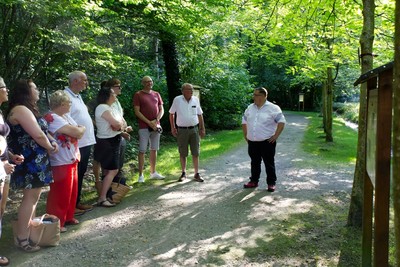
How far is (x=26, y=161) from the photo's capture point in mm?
4066

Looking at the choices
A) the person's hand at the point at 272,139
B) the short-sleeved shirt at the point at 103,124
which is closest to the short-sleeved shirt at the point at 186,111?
the person's hand at the point at 272,139

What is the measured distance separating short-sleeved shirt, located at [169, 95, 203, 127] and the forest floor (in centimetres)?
113

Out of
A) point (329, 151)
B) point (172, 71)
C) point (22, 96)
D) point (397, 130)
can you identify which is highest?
point (172, 71)

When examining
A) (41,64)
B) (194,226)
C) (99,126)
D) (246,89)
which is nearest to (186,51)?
(246,89)

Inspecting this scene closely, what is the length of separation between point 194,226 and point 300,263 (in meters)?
1.53

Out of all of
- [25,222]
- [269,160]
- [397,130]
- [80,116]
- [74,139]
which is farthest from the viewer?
[269,160]

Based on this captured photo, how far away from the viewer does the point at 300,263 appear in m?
3.74

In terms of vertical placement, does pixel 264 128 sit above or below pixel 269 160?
above

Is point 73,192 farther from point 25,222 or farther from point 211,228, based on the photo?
point 211,228

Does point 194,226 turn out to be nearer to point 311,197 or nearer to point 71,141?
point 71,141

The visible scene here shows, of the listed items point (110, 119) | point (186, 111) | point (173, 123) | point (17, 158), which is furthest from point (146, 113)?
point (17, 158)

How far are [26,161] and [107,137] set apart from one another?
1519mm

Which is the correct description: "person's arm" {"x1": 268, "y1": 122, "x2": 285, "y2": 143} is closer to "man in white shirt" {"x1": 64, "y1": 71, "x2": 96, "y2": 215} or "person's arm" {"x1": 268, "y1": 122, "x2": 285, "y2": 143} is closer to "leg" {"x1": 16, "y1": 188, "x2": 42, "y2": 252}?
"man in white shirt" {"x1": 64, "y1": 71, "x2": 96, "y2": 215}

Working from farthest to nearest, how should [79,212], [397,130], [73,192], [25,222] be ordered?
[79,212] < [73,192] < [25,222] < [397,130]
